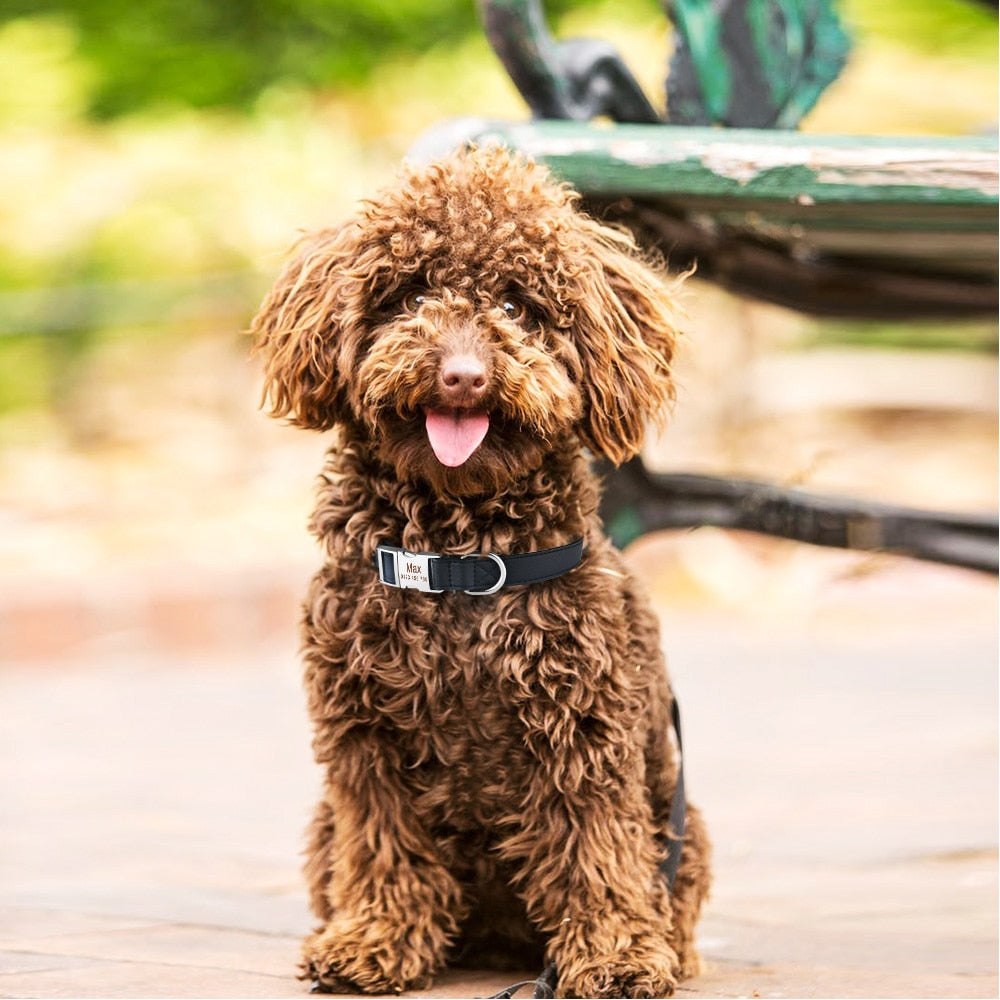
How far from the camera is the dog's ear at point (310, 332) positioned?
8.49ft

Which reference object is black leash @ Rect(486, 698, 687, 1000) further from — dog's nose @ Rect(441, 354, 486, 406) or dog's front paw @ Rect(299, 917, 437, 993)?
dog's nose @ Rect(441, 354, 486, 406)

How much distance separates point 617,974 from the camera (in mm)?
2527

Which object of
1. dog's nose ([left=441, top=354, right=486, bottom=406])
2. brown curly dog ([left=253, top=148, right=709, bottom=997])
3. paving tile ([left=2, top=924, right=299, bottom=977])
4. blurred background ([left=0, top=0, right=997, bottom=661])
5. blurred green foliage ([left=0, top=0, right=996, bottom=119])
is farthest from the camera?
blurred green foliage ([left=0, top=0, right=996, bottom=119])

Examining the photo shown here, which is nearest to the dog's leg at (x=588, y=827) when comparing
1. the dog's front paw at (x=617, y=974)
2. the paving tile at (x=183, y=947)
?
→ the dog's front paw at (x=617, y=974)

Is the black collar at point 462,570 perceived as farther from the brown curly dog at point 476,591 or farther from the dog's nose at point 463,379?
the dog's nose at point 463,379

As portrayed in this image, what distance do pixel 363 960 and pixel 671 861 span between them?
57cm

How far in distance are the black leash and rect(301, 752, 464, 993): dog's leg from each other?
167mm

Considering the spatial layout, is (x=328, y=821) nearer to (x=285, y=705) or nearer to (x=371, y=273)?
(x=371, y=273)

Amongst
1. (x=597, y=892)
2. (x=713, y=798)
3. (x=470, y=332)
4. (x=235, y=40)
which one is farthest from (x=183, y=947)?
(x=235, y=40)

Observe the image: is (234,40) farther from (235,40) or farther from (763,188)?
(763,188)

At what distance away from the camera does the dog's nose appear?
7.80 ft

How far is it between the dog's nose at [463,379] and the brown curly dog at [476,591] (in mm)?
48

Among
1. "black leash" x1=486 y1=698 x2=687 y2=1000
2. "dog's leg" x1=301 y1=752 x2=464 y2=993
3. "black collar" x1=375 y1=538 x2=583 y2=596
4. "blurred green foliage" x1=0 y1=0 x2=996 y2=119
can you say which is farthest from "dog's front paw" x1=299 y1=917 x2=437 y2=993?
"blurred green foliage" x1=0 y1=0 x2=996 y2=119

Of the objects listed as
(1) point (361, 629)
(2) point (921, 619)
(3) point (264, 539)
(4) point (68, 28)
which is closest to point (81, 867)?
(1) point (361, 629)
